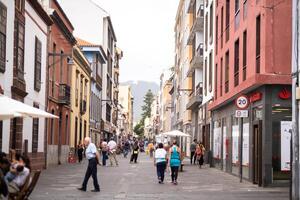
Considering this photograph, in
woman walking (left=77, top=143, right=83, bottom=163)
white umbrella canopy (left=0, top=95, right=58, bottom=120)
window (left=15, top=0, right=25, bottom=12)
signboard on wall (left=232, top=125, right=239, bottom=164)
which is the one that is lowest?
woman walking (left=77, top=143, right=83, bottom=163)

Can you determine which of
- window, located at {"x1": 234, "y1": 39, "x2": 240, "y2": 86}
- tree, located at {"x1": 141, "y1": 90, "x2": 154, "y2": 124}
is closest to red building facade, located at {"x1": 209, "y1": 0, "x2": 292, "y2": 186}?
window, located at {"x1": 234, "y1": 39, "x2": 240, "y2": 86}

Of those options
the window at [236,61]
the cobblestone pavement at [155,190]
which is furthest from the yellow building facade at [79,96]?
the cobblestone pavement at [155,190]

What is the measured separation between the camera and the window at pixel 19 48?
23125 mm

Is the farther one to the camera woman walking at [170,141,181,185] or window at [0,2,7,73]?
woman walking at [170,141,181,185]

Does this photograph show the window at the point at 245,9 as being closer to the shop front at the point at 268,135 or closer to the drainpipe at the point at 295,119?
the shop front at the point at 268,135

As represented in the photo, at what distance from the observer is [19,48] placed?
24062 millimetres

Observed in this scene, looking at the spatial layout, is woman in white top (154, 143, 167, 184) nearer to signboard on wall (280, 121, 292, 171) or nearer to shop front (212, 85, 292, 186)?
shop front (212, 85, 292, 186)

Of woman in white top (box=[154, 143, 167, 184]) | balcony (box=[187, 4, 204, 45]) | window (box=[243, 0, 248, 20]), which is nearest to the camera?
woman in white top (box=[154, 143, 167, 184])

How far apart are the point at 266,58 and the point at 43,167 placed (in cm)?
1413

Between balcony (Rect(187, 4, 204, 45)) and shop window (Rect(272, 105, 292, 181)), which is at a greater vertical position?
balcony (Rect(187, 4, 204, 45))

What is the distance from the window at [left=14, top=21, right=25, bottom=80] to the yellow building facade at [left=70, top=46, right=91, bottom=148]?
54.9ft

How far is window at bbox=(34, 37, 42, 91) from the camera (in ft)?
91.6

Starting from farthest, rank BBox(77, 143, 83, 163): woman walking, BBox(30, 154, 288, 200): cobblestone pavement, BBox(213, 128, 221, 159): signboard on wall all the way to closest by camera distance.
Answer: BBox(77, 143, 83, 163): woman walking < BBox(213, 128, 221, 159): signboard on wall < BBox(30, 154, 288, 200): cobblestone pavement

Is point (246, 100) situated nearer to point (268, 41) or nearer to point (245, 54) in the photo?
point (268, 41)
